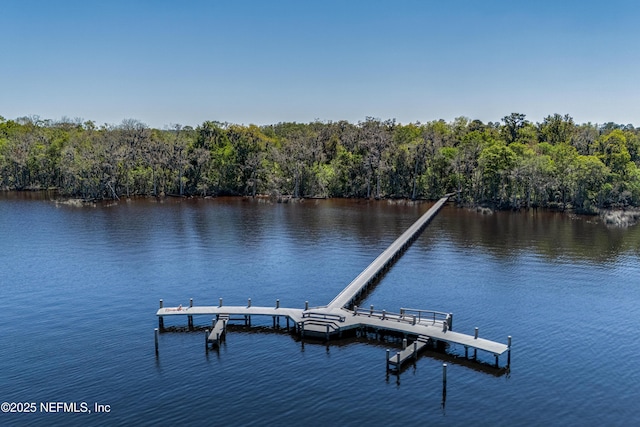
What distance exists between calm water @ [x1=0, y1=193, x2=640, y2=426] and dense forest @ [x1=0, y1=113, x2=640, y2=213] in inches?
1254

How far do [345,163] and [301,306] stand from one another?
335ft

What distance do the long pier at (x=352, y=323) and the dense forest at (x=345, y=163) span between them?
86.6m

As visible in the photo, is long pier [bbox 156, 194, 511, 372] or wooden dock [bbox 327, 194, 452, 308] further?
wooden dock [bbox 327, 194, 452, 308]

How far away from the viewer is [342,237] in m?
84.3

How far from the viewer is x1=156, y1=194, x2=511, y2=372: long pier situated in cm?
3962

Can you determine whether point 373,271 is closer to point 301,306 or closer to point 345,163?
point 301,306

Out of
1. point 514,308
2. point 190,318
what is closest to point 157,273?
point 190,318

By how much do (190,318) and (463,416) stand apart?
81.6ft

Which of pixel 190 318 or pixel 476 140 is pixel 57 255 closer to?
pixel 190 318

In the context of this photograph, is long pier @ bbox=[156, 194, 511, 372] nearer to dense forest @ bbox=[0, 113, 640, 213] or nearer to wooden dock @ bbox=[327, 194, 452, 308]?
wooden dock @ bbox=[327, 194, 452, 308]

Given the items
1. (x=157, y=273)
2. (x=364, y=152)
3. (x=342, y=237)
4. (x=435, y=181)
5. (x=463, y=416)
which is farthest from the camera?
Answer: (x=364, y=152)

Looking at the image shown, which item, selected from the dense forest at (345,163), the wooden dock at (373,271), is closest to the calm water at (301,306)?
the wooden dock at (373,271)

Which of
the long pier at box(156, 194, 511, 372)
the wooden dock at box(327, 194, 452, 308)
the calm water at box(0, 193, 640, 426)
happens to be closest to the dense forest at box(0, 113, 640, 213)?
the calm water at box(0, 193, 640, 426)

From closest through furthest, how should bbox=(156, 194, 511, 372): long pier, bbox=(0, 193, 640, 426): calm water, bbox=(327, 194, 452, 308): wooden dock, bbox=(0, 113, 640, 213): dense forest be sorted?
bbox=(0, 193, 640, 426): calm water, bbox=(156, 194, 511, 372): long pier, bbox=(327, 194, 452, 308): wooden dock, bbox=(0, 113, 640, 213): dense forest
